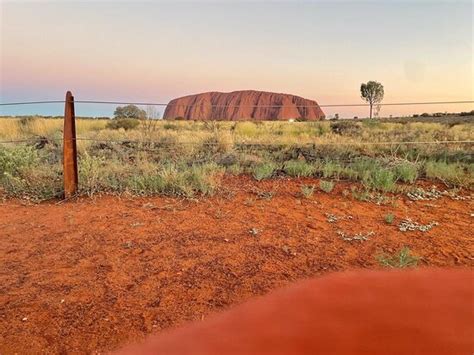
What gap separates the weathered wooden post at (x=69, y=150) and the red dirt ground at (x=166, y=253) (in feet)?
0.98

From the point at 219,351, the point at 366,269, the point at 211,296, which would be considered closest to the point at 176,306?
the point at 211,296

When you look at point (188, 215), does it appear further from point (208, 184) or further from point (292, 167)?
point (292, 167)

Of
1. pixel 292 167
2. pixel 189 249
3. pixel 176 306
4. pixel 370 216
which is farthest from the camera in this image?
A: pixel 292 167

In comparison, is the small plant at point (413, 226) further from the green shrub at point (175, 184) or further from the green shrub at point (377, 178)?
the green shrub at point (175, 184)

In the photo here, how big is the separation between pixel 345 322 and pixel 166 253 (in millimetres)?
1823

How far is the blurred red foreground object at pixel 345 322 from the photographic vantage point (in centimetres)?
253

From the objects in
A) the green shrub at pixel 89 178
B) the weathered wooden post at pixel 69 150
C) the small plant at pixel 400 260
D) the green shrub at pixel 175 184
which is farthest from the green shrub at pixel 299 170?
the weathered wooden post at pixel 69 150

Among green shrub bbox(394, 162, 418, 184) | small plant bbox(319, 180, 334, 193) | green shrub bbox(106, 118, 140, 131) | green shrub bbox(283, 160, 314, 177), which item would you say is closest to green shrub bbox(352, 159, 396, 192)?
green shrub bbox(394, 162, 418, 184)

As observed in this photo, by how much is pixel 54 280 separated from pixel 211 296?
4.38 ft

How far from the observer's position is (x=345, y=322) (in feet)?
9.12

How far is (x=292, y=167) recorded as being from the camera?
23.6ft

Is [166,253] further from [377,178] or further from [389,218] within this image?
[377,178]

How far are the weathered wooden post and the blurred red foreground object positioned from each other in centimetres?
389

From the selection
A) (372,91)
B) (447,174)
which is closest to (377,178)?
(447,174)
